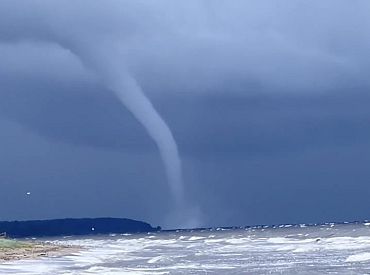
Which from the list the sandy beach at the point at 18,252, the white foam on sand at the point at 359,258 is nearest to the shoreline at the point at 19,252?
the sandy beach at the point at 18,252

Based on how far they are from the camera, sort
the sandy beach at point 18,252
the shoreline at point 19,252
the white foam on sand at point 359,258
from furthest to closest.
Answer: the sandy beach at point 18,252 → the shoreline at point 19,252 → the white foam on sand at point 359,258

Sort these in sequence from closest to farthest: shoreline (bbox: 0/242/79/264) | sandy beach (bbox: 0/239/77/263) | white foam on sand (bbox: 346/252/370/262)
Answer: white foam on sand (bbox: 346/252/370/262)
shoreline (bbox: 0/242/79/264)
sandy beach (bbox: 0/239/77/263)

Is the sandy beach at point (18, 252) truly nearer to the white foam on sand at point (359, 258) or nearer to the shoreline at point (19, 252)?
the shoreline at point (19, 252)

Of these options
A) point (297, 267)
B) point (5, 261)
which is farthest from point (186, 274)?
point (5, 261)

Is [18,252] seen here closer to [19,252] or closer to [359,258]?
[19,252]

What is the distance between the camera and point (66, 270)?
42.9 meters

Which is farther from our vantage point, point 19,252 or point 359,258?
point 19,252

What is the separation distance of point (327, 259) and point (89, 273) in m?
14.0

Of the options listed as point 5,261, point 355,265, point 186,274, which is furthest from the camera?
point 5,261

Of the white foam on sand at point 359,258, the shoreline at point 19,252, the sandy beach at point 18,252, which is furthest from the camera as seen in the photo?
the sandy beach at point 18,252

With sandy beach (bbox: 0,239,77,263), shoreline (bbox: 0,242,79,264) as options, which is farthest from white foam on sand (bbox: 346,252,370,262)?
sandy beach (bbox: 0,239,77,263)

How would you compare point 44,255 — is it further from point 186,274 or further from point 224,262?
point 186,274

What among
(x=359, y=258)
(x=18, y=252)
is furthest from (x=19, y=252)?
(x=359, y=258)

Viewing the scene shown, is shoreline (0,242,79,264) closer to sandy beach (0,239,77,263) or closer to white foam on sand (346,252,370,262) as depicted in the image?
sandy beach (0,239,77,263)
